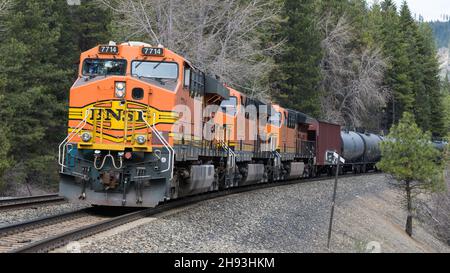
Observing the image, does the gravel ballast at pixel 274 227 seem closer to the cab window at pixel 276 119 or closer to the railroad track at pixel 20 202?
the cab window at pixel 276 119

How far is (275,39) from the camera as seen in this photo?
4556 cm

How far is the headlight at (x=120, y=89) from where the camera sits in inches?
529

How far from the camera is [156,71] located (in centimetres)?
1395

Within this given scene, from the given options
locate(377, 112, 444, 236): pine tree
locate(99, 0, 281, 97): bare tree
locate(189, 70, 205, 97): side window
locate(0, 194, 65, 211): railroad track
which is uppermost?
locate(99, 0, 281, 97): bare tree

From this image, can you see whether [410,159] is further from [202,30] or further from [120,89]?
[120,89]

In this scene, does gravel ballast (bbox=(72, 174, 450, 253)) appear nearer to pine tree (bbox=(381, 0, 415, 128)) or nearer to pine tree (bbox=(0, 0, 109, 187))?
pine tree (bbox=(0, 0, 109, 187))

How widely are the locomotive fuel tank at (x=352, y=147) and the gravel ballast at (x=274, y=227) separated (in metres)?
7.70

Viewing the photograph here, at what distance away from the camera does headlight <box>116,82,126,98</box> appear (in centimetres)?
1343

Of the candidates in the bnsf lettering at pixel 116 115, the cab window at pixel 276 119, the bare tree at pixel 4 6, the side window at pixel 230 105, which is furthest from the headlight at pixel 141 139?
the bare tree at pixel 4 6

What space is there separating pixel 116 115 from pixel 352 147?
2816 centimetres

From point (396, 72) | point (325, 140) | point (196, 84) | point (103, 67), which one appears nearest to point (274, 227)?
point (196, 84)

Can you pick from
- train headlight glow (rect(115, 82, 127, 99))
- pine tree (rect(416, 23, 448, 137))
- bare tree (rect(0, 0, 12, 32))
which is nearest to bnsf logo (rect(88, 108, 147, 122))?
train headlight glow (rect(115, 82, 127, 99))

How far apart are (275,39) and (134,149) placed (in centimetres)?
3389

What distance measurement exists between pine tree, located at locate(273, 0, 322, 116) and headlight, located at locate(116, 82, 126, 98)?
104 feet
